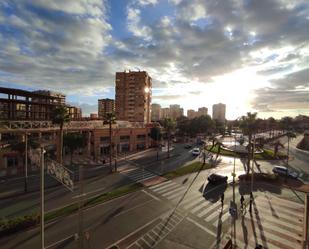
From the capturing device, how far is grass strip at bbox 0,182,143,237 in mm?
18578

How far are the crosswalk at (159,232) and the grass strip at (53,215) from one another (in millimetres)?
8378

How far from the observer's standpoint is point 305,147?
275 ft

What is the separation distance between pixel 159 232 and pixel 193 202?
7.88 metres

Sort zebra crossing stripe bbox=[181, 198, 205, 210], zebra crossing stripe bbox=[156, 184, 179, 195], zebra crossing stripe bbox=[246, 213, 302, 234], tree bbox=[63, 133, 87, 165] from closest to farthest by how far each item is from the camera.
→ zebra crossing stripe bbox=[246, 213, 302, 234] < zebra crossing stripe bbox=[181, 198, 205, 210] < zebra crossing stripe bbox=[156, 184, 179, 195] < tree bbox=[63, 133, 87, 165]

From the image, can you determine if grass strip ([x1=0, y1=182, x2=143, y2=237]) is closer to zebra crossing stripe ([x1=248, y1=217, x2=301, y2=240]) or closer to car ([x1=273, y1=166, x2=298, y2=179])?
zebra crossing stripe ([x1=248, y1=217, x2=301, y2=240])

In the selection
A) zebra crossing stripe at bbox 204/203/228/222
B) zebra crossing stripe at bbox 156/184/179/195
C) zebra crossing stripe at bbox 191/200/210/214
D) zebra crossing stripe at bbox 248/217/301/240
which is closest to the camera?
zebra crossing stripe at bbox 248/217/301/240

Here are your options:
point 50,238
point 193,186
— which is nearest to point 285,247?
point 193,186

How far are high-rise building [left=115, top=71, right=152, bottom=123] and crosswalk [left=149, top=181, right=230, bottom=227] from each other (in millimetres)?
66554

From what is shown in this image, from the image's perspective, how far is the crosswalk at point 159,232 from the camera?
17.1 meters

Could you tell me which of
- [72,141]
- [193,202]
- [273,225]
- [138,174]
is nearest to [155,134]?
[72,141]

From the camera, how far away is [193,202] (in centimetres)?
2547

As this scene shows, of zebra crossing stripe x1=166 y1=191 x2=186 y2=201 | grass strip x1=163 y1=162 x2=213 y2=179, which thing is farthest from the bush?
grass strip x1=163 y1=162 x2=213 y2=179

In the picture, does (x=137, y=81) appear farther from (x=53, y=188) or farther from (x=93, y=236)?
(x=93, y=236)

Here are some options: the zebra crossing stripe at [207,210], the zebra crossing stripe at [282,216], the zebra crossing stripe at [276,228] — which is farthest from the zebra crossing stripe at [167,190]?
the zebra crossing stripe at [276,228]
